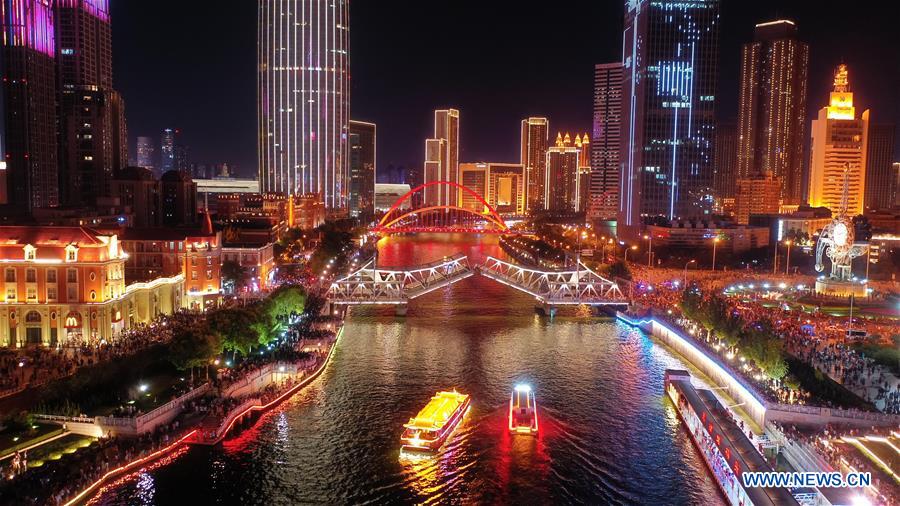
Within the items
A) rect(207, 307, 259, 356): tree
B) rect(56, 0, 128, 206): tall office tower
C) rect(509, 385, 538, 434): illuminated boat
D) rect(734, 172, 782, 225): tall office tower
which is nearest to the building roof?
rect(207, 307, 259, 356): tree

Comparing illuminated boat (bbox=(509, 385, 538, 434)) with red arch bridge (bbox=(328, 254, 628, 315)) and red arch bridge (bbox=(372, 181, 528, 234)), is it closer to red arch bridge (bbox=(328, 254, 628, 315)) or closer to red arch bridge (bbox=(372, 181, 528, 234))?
red arch bridge (bbox=(328, 254, 628, 315))

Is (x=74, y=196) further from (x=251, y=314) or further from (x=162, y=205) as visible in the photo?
(x=251, y=314)

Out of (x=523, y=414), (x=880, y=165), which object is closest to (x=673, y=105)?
(x=523, y=414)

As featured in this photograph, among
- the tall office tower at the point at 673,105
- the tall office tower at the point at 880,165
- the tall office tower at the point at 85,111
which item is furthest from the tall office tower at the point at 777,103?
the tall office tower at the point at 85,111

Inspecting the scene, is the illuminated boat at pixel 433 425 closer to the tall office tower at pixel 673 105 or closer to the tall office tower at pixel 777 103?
the tall office tower at pixel 673 105

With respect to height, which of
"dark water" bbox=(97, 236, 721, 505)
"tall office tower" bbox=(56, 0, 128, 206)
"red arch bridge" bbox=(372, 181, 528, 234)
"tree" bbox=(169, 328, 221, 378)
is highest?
"tall office tower" bbox=(56, 0, 128, 206)
